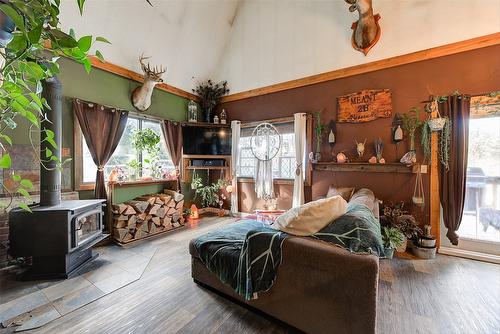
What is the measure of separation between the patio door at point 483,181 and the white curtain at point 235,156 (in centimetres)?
366

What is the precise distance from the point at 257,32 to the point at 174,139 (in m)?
2.81

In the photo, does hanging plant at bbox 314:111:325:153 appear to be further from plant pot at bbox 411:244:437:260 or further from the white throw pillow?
the white throw pillow

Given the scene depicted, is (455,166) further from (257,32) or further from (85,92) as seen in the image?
(85,92)

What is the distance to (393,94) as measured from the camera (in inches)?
125

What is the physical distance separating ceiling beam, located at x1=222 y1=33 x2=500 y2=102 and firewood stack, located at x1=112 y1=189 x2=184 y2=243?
2.76 meters

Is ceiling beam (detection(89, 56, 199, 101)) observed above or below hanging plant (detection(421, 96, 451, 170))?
above

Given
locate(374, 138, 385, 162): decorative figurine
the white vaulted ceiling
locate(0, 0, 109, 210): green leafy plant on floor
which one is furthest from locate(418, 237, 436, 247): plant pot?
Answer: locate(0, 0, 109, 210): green leafy plant on floor

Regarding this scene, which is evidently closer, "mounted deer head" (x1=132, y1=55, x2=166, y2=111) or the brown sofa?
the brown sofa

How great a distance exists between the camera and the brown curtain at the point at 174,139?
13.6ft

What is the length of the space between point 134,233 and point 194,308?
6.51 feet

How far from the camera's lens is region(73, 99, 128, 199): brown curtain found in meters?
2.97

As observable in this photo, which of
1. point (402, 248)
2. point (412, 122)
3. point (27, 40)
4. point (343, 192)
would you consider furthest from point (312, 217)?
point (412, 122)

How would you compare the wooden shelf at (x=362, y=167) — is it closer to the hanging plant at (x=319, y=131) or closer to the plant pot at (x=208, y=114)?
the hanging plant at (x=319, y=131)

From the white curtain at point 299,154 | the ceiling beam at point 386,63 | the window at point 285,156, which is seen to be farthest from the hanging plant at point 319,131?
the ceiling beam at point 386,63
